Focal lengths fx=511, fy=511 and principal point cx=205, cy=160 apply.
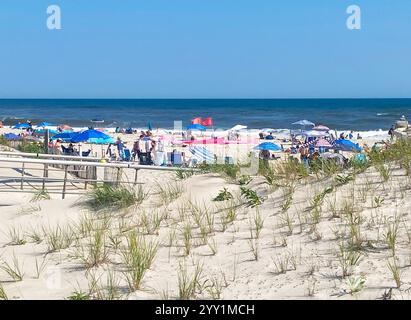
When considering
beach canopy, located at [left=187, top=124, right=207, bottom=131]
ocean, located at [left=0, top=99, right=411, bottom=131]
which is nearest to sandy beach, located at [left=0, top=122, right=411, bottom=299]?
beach canopy, located at [left=187, top=124, right=207, bottom=131]

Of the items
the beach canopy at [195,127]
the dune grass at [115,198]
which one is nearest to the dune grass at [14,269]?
the dune grass at [115,198]

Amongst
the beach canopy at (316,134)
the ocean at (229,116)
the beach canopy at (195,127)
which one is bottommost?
the beach canopy at (316,134)

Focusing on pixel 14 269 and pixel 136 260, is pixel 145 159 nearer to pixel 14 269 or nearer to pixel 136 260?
pixel 14 269

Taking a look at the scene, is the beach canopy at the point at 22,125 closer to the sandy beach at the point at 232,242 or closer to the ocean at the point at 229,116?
the ocean at the point at 229,116

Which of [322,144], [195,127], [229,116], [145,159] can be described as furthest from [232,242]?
[229,116]

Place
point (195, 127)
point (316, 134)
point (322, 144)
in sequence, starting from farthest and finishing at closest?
point (195, 127), point (316, 134), point (322, 144)

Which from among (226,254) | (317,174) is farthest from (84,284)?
(317,174)

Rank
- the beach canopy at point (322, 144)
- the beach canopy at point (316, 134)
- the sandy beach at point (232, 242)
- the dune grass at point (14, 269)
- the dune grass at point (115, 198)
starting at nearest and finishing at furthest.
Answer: the sandy beach at point (232, 242) < the dune grass at point (14, 269) < the dune grass at point (115, 198) < the beach canopy at point (322, 144) < the beach canopy at point (316, 134)

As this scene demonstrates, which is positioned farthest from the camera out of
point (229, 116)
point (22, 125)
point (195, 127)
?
point (229, 116)

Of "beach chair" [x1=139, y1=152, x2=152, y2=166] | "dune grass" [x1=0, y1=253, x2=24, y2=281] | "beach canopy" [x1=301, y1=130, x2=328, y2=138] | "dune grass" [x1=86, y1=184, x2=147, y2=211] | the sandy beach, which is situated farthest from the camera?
"beach canopy" [x1=301, y1=130, x2=328, y2=138]

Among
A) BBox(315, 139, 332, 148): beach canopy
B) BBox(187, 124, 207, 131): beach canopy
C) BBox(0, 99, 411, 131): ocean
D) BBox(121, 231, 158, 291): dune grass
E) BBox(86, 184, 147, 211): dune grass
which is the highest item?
BBox(0, 99, 411, 131): ocean

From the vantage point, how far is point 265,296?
10.3 ft

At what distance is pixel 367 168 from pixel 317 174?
61 centimetres

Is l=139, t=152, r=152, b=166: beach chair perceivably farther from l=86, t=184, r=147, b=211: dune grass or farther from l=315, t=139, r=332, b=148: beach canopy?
l=86, t=184, r=147, b=211: dune grass
